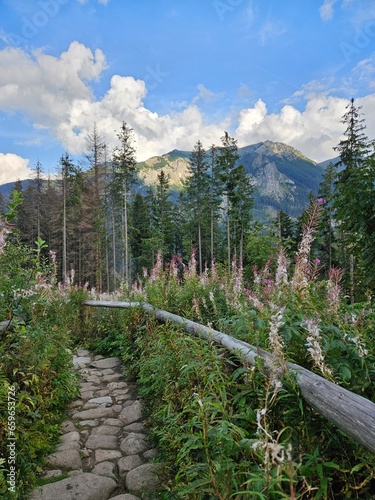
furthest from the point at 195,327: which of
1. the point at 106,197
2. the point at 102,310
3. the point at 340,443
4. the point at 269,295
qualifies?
the point at 106,197

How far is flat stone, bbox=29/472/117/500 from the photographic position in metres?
2.56

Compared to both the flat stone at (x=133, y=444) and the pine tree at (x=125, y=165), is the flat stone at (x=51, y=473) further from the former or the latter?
the pine tree at (x=125, y=165)

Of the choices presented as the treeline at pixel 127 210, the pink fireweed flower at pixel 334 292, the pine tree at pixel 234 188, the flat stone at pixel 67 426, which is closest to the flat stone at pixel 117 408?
the flat stone at pixel 67 426

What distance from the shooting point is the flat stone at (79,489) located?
8.41 ft

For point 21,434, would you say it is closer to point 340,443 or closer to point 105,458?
point 105,458

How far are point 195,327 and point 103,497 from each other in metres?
2.03

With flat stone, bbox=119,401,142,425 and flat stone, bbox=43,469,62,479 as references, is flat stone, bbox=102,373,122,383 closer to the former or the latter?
flat stone, bbox=119,401,142,425

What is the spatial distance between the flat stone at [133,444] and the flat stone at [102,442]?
0.37ft

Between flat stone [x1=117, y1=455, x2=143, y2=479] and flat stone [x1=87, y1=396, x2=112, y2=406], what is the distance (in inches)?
60.0

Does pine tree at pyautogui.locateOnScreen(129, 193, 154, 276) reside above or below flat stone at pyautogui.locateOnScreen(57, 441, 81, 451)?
above

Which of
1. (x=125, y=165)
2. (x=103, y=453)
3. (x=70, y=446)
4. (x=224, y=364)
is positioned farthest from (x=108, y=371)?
(x=125, y=165)

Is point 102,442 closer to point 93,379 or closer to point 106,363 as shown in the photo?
point 93,379

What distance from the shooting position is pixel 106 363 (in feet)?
21.8

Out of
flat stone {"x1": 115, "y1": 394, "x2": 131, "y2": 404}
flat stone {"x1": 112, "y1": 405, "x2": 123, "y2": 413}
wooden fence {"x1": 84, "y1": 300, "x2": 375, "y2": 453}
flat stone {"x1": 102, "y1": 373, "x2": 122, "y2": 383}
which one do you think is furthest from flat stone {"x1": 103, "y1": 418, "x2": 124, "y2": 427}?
wooden fence {"x1": 84, "y1": 300, "x2": 375, "y2": 453}
